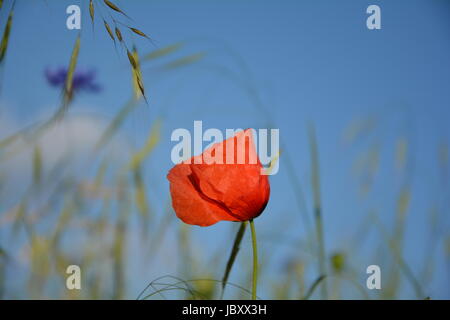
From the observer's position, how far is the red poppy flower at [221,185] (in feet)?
1.29

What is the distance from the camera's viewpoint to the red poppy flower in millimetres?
393

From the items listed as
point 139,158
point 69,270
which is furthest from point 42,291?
point 139,158

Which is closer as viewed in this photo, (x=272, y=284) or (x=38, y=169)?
(x=38, y=169)

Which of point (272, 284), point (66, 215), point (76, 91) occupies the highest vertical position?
point (76, 91)

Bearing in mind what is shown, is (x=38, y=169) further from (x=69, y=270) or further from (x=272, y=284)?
(x=272, y=284)

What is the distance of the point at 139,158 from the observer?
0.62m

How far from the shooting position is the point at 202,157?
40 centimetres

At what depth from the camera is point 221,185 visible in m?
0.39
